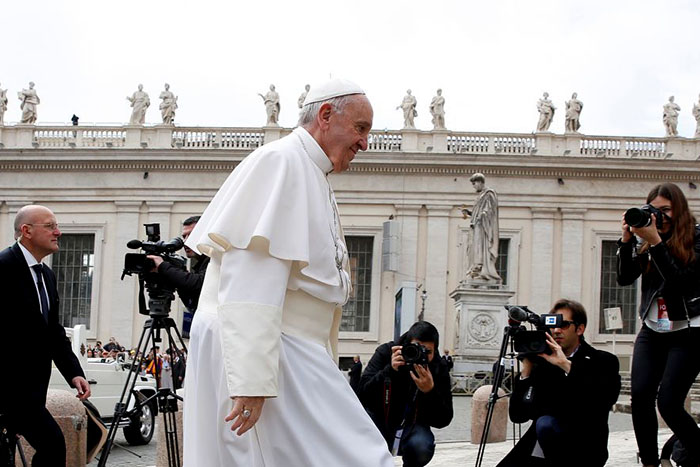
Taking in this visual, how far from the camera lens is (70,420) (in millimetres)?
7562

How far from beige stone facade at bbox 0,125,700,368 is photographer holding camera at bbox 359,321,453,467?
1183 inches

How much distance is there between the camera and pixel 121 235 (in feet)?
128

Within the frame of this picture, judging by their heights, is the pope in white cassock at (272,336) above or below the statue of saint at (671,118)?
below

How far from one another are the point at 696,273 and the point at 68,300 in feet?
119

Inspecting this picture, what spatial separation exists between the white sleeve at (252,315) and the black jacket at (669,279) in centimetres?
300

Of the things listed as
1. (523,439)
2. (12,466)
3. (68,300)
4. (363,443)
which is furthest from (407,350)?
(68,300)

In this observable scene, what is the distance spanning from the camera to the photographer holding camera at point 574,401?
5988 millimetres

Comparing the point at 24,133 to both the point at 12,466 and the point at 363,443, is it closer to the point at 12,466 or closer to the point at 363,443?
the point at 12,466

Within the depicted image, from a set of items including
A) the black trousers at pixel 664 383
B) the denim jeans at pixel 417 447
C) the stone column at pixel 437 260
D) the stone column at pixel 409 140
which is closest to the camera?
the black trousers at pixel 664 383

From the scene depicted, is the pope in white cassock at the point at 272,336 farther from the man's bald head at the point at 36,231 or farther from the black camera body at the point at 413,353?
the black camera body at the point at 413,353

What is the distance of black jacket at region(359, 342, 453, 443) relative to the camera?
662cm

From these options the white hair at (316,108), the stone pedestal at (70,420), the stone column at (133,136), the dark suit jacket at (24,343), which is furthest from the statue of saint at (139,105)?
the white hair at (316,108)

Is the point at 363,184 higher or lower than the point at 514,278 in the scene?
higher

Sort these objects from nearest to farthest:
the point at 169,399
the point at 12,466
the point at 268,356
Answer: the point at 268,356 < the point at 12,466 < the point at 169,399
